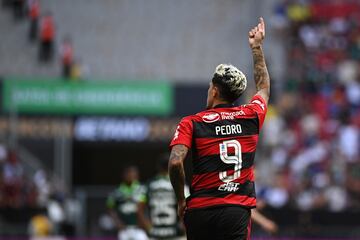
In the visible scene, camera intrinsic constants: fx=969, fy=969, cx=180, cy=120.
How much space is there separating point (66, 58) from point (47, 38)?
1109 mm

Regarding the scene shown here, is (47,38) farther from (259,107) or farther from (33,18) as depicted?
(259,107)

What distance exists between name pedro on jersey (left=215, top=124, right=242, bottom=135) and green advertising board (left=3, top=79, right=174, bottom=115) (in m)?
19.4

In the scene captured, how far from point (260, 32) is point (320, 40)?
19.9m

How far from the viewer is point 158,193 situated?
12.0 metres

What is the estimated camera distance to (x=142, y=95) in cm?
2612

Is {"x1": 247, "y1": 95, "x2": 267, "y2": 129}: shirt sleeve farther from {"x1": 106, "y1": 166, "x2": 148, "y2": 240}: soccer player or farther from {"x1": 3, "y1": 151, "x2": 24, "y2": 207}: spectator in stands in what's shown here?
{"x1": 3, "y1": 151, "x2": 24, "y2": 207}: spectator in stands

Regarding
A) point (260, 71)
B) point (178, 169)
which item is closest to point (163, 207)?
point (260, 71)

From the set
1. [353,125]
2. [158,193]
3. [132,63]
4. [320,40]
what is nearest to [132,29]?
[132,63]

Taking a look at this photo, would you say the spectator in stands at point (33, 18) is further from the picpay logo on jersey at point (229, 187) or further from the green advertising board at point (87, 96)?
the picpay logo on jersey at point (229, 187)

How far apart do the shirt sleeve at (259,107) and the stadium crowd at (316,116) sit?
13.5 m

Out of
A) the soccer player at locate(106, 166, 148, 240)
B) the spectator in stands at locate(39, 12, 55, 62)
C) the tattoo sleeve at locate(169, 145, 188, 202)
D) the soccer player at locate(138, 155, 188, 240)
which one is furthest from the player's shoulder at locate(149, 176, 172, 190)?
the spectator in stands at locate(39, 12, 55, 62)

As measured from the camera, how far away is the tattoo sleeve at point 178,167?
6.32 m

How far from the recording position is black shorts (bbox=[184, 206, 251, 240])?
20.9ft

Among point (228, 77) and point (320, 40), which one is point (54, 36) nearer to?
point (320, 40)
